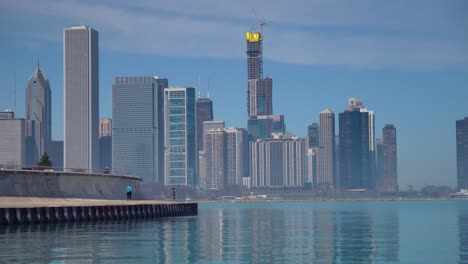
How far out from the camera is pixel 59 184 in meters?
98.0

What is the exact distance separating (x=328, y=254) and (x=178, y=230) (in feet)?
82.4

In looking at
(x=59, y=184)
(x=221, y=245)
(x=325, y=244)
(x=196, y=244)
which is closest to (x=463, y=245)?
(x=325, y=244)

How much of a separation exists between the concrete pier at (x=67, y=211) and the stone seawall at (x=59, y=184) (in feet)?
2.77

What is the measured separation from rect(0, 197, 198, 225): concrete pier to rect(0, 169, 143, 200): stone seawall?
845mm

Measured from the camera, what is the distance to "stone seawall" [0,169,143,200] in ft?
299

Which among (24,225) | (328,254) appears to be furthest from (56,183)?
(328,254)

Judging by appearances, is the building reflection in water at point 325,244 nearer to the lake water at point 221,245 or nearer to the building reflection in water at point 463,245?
the lake water at point 221,245

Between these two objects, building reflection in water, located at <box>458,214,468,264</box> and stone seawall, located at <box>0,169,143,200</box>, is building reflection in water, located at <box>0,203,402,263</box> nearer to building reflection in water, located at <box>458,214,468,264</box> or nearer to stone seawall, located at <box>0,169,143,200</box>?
building reflection in water, located at <box>458,214,468,264</box>

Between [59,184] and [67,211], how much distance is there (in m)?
12.4

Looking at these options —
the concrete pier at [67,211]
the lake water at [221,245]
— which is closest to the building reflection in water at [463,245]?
the lake water at [221,245]

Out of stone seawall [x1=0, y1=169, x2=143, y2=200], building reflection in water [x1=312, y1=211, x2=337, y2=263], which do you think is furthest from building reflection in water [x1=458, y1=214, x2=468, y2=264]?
stone seawall [x1=0, y1=169, x2=143, y2=200]

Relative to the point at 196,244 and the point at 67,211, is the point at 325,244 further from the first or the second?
the point at 67,211

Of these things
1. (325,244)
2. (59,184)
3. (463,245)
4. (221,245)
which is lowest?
(463,245)

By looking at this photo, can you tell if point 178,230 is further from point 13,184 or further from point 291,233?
point 13,184
